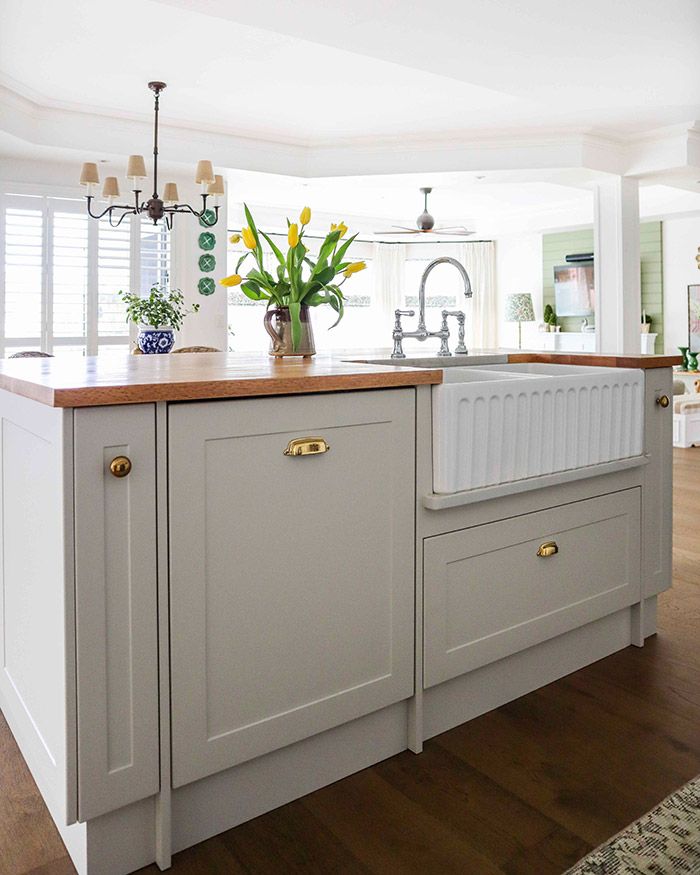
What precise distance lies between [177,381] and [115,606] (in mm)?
418

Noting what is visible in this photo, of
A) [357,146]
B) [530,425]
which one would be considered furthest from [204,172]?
[530,425]

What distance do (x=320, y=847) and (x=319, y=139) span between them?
233 inches

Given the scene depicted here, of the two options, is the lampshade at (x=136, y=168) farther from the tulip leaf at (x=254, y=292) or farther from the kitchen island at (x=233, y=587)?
the kitchen island at (x=233, y=587)

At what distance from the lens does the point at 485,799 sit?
5.36 feet

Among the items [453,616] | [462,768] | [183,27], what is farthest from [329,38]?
[462,768]

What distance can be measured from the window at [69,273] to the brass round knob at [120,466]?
5143 mm

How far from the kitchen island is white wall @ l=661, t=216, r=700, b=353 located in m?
8.09

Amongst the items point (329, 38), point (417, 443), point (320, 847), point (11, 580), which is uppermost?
point (329, 38)

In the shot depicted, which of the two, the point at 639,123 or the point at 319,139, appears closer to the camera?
the point at 639,123

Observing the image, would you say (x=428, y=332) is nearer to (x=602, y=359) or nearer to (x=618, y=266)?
(x=602, y=359)

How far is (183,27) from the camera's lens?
4.04 meters

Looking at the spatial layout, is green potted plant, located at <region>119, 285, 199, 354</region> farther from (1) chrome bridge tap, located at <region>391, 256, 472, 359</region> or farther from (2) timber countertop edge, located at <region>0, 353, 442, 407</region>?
(2) timber countertop edge, located at <region>0, 353, 442, 407</region>

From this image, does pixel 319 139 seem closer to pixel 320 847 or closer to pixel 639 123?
pixel 639 123

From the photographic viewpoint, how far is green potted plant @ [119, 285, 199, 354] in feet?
11.7
